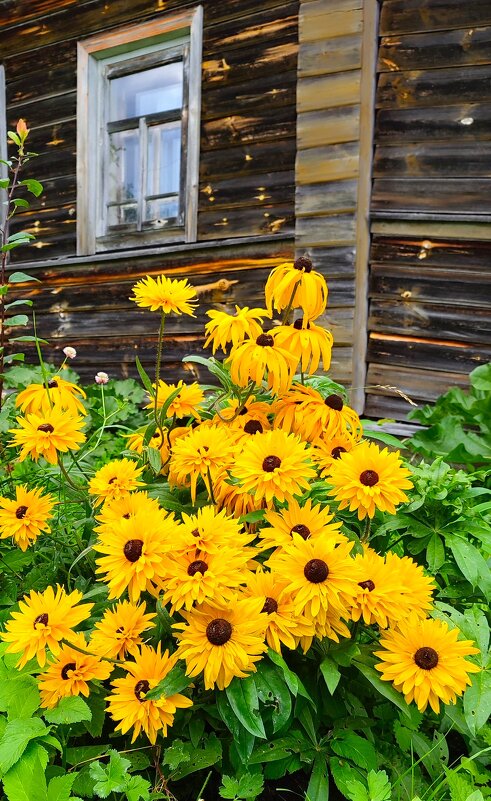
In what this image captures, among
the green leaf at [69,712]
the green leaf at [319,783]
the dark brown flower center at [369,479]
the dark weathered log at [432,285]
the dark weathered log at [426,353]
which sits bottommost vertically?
the green leaf at [319,783]

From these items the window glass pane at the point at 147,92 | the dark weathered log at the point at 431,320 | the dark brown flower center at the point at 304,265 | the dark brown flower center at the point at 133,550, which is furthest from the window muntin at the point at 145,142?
the dark brown flower center at the point at 133,550

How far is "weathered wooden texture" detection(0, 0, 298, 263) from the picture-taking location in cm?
381

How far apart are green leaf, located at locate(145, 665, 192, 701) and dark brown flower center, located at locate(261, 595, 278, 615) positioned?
0.48 feet

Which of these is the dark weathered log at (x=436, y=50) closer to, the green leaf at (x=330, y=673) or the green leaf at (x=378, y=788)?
the green leaf at (x=330, y=673)

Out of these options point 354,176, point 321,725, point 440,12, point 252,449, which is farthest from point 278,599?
point 440,12

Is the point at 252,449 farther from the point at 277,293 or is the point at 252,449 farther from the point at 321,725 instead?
the point at 321,725

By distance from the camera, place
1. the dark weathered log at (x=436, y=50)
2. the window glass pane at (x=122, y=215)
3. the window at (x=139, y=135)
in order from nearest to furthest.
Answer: the dark weathered log at (x=436, y=50) < the window at (x=139, y=135) < the window glass pane at (x=122, y=215)

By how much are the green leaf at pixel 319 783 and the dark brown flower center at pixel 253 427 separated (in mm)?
548

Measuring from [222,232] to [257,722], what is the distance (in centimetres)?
347

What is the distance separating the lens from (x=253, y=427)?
49.9 inches

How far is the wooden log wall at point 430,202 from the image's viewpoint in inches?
128

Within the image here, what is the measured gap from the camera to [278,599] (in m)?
1.01

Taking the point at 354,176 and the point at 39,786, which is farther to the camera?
the point at 354,176

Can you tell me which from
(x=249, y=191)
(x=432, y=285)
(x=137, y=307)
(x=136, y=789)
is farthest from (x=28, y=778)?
(x=137, y=307)
